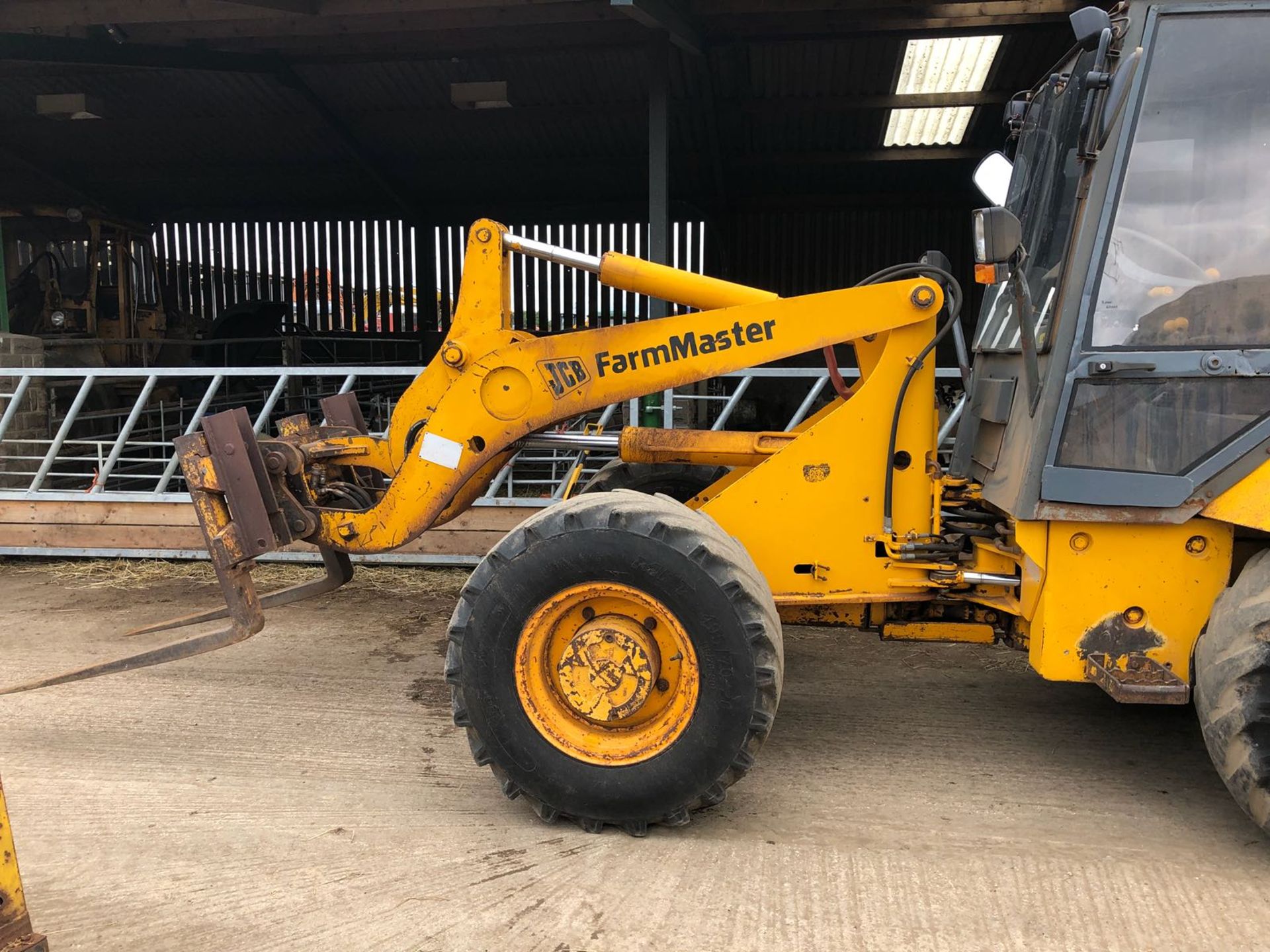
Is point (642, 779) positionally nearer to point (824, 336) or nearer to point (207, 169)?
point (824, 336)

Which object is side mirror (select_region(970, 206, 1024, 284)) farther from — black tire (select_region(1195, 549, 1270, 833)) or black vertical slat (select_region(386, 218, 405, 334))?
black vertical slat (select_region(386, 218, 405, 334))

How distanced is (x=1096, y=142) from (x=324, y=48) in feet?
30.7

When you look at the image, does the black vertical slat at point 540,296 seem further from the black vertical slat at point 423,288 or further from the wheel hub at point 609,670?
the wheel hub at point 609,670

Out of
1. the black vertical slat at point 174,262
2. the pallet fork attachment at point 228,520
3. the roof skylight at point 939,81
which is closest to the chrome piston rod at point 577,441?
the pallet fork attachment at point 228,520

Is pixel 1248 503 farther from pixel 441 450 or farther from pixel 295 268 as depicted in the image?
pixel 295 268

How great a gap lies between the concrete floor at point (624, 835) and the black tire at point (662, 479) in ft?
3.49

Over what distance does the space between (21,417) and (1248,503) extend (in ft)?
27.9

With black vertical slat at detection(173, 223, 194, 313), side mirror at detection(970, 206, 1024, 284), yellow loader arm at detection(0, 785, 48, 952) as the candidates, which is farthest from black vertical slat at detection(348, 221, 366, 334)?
yellow loader arm at detection(0, 785, 48, 952)

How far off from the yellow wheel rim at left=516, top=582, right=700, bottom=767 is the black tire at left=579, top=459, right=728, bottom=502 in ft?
5.35

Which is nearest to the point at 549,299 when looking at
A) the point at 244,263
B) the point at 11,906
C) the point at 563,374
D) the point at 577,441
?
the point at 244,263

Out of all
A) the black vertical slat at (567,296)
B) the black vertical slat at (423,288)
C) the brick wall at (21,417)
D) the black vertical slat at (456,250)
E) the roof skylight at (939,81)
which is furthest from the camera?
the black vertical slat at (567,296)

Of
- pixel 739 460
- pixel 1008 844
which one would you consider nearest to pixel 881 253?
pixel 739 460

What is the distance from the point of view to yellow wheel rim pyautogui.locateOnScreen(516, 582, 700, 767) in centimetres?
319

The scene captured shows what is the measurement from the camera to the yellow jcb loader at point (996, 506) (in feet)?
9.81
